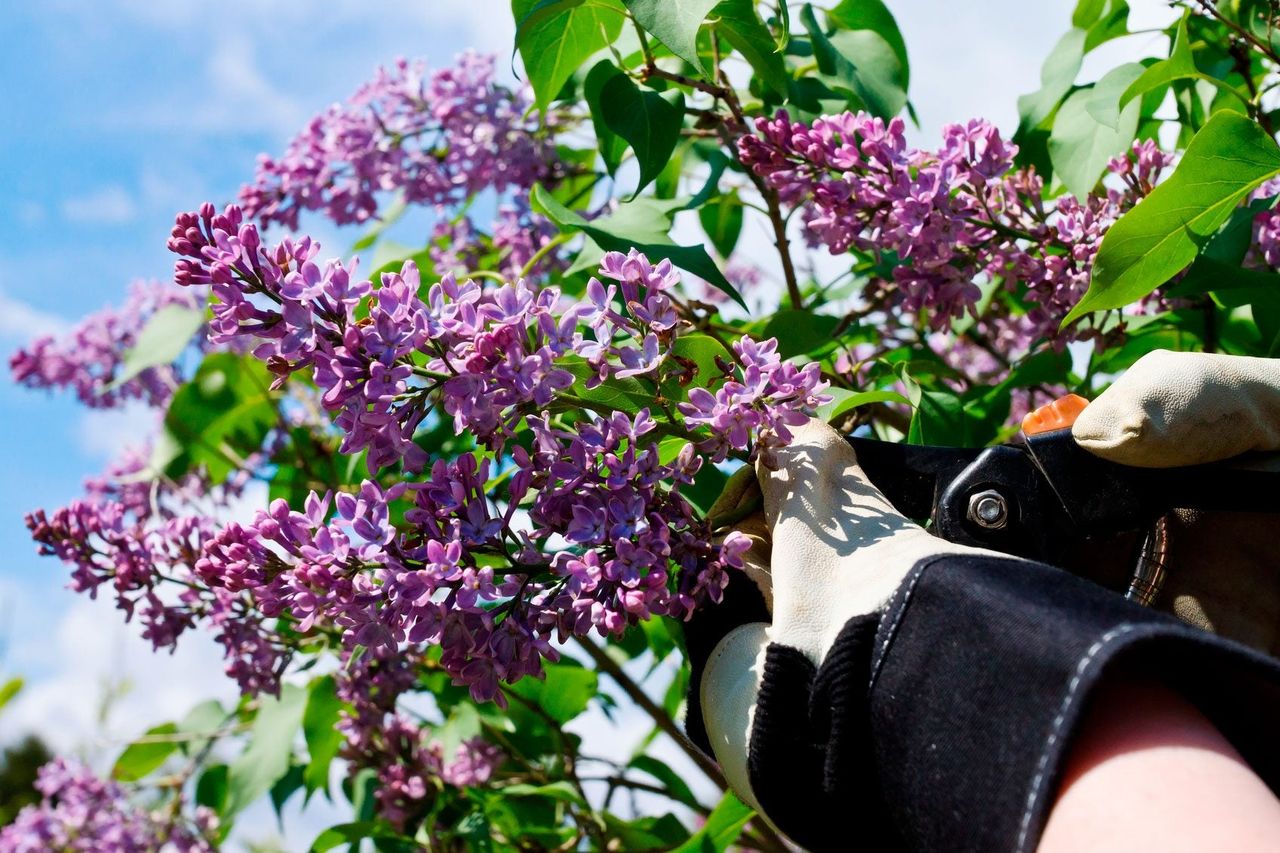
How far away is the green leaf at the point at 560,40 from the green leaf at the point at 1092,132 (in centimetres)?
67

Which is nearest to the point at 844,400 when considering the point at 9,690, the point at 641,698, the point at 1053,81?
the point at 1053,81

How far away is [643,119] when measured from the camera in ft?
5.11

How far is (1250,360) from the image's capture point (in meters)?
1.05

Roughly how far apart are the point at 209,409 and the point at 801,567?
2150 millimetres

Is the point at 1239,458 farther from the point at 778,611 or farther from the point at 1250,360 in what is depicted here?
the point at 778,611

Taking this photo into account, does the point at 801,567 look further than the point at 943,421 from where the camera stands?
No

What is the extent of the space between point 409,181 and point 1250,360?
1627 millimetres

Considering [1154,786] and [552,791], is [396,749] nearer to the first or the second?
[552,791]

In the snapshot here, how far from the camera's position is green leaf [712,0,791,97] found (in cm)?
154

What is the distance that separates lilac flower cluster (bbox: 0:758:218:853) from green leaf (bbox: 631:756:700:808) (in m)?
1.11

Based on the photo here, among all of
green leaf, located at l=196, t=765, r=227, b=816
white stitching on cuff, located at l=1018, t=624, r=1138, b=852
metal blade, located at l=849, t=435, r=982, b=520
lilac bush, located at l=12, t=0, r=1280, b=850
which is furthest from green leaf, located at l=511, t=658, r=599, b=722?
white stitching on cuff, located at l=1018, t=624, r=1138, b=852

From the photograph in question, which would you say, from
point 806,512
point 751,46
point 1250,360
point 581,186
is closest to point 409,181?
point 581,186

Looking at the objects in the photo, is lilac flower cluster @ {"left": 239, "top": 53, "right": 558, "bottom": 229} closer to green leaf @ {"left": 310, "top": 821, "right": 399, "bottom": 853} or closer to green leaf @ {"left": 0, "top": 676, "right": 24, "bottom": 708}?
green leaf @ {"left": 310, "top": 821, "right": 399, "bottom": 853}

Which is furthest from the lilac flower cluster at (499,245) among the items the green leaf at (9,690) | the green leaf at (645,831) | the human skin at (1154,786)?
the green leaf at (9,690)
